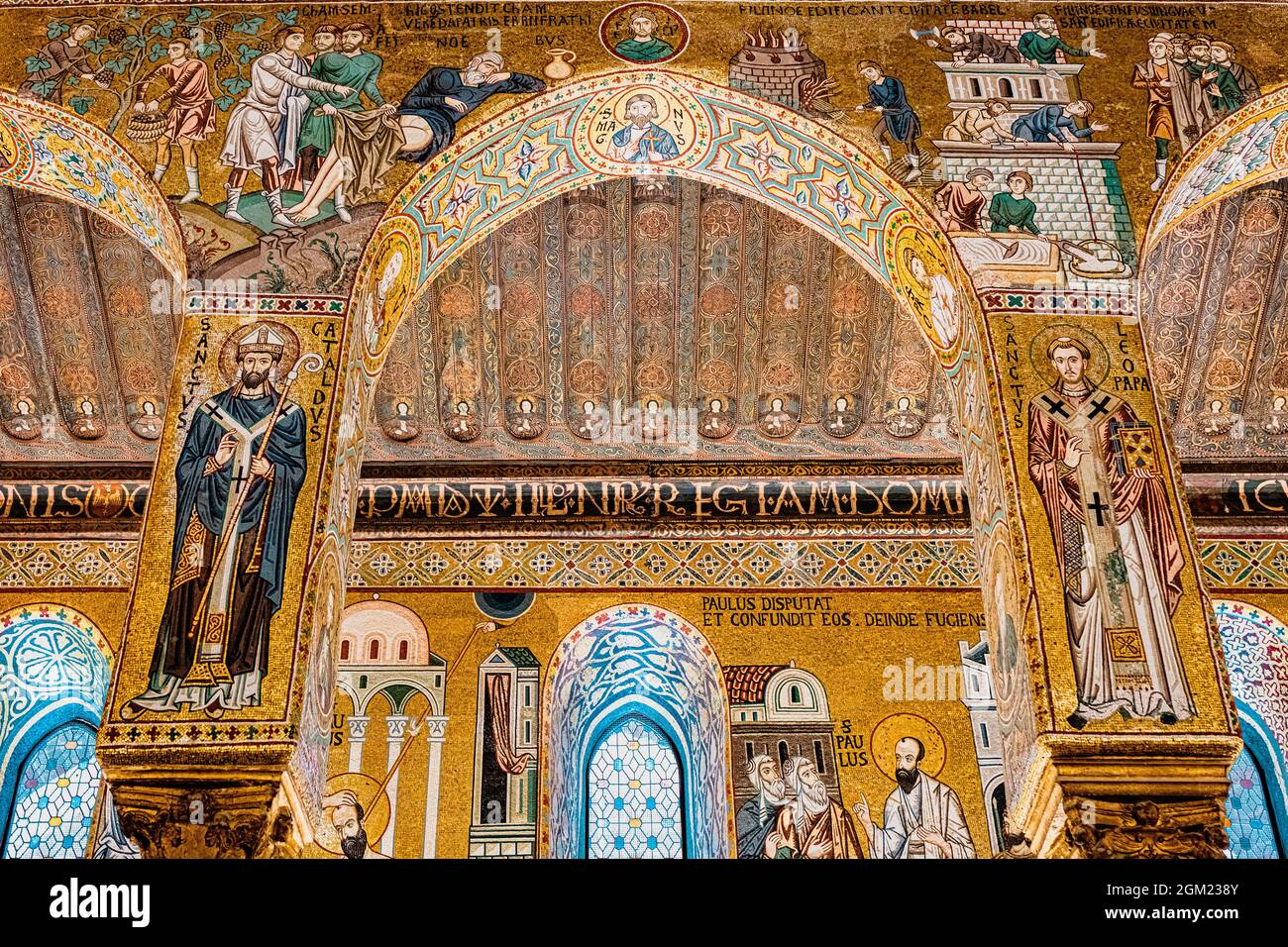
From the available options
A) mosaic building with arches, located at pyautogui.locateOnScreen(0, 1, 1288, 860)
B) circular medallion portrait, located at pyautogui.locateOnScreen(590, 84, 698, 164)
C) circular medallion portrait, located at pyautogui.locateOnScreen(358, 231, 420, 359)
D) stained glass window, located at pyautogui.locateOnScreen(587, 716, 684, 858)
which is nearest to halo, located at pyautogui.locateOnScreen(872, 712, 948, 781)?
mosaic building with arches, located at pyautogui.locateOnScreen(0, 1, 1288, 860)

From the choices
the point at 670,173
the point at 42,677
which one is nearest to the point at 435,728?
the point at 42,677

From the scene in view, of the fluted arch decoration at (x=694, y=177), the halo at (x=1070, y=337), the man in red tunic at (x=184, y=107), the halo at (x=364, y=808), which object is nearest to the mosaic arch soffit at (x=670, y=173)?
the fluted arch decoration at (x=694, y=177)

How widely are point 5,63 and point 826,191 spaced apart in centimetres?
440

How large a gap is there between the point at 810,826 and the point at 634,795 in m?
1.30

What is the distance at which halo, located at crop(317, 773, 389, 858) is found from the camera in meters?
9.08

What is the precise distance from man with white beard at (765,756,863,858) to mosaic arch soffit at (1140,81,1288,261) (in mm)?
3894

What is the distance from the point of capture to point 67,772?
32.9ft

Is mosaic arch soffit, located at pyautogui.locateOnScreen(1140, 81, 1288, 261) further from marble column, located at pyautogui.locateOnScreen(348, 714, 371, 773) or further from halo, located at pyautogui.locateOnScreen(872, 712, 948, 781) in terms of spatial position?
marble column, located at pyautogui.locateOnScreen(348, 714, 371, 773)

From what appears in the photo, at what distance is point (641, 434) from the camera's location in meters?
10.9

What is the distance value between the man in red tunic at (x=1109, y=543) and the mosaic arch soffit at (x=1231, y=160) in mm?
1234

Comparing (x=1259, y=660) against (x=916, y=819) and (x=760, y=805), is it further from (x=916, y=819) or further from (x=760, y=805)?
(x=760, y=805)

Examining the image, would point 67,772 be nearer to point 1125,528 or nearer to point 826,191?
point 826,191

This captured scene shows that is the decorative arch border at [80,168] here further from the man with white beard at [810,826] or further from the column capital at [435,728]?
the man with white beard at [810,826]

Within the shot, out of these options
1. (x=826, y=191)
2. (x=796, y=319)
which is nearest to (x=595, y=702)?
(x=796, y=319)
